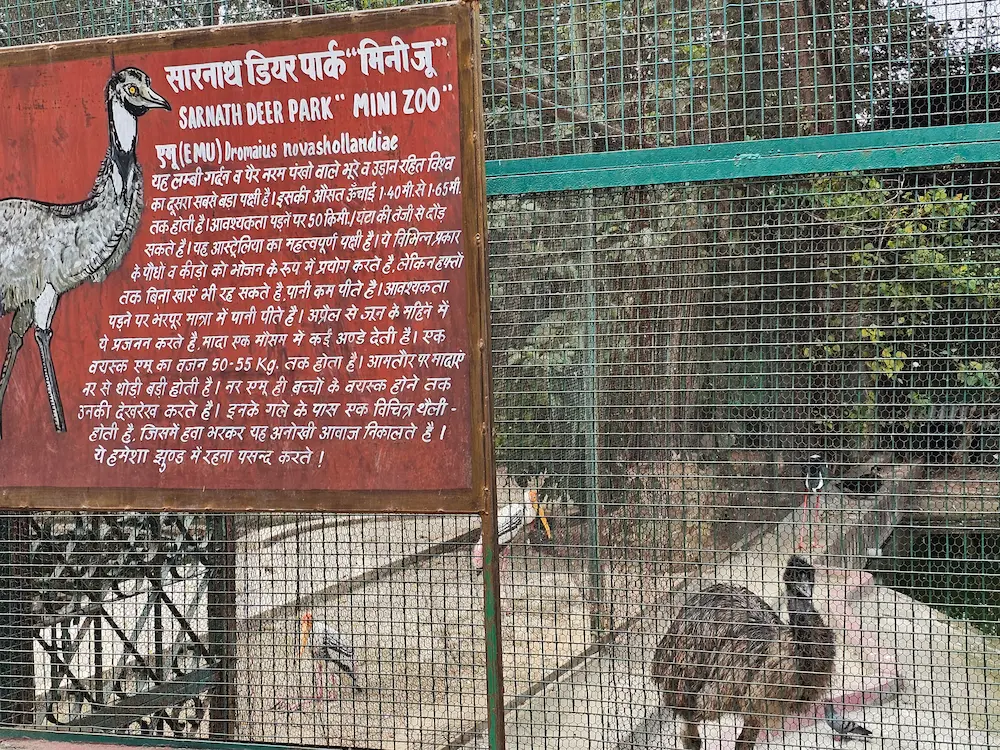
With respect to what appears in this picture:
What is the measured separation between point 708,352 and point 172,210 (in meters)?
2.61

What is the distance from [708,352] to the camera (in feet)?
15.4

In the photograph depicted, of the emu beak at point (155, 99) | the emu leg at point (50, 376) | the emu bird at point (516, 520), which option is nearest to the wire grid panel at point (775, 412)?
the emu bird at point (516, 520)

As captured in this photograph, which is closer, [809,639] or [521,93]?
[521,93]

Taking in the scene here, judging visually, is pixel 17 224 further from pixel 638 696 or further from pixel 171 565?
pixel 638 696

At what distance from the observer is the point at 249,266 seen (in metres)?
3.19

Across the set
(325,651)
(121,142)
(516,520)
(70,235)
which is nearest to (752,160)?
(121,142)

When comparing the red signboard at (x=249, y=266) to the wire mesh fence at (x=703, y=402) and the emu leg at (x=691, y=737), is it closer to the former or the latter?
the wire mesh fence at (x=703, y=402)

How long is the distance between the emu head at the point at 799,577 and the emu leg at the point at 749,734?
58 centimetres

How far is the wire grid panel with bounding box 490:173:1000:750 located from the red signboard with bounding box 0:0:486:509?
2.84 feet

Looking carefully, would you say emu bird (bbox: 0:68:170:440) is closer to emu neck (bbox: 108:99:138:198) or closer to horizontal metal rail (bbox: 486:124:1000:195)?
emu neck (bbox: 108:99:138:198)

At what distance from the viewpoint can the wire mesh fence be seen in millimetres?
3498

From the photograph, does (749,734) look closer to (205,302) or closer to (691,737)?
(691,737)

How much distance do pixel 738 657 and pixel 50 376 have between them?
2948mm

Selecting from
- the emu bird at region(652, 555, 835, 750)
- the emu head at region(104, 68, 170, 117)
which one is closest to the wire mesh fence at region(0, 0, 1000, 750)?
the emu bird at region(652, 555, 835, 750)
